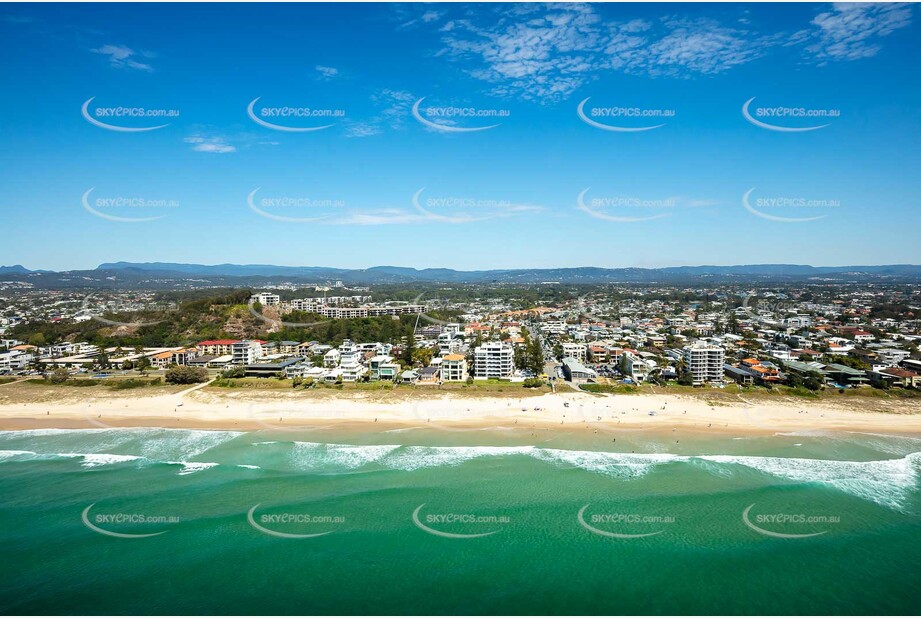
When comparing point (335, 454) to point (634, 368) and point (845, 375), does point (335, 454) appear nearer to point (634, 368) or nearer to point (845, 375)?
point (634, 368)

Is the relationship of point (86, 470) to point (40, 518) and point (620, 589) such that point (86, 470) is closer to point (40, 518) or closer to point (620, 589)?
point (40, 518)

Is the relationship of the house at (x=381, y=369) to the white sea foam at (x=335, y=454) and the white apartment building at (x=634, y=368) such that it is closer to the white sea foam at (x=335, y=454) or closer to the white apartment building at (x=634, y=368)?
the white sea foam at (x=335, y=454)

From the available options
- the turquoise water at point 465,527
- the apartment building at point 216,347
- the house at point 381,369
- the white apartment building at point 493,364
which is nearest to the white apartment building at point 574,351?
the white apartment building at point 493,364

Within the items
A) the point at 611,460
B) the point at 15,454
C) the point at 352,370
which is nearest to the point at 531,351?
the point at 352,370

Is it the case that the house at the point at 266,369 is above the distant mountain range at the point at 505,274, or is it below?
below

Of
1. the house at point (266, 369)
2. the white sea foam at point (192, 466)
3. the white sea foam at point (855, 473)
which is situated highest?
the house at point (266, 369)

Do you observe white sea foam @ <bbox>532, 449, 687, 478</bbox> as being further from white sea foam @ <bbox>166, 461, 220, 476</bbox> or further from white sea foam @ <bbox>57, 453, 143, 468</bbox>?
white sea foam @ <bbox>57, 453, 143, 468</bbox>

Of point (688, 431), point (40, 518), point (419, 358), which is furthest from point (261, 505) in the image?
point (419, 358)
